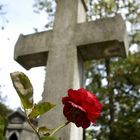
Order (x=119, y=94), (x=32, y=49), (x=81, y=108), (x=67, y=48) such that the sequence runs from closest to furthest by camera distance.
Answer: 1. (x=81, y=108)
2. (x=67, y=48)
3. (x=32, y=49)
4. (x=119, y=94)

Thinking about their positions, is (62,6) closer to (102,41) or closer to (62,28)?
(62,28)

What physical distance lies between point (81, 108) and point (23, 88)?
0.86 feet

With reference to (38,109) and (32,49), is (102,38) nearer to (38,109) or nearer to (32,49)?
(32,49)

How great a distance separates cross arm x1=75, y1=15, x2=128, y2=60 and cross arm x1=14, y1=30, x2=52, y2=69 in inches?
17.1

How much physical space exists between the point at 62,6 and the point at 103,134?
12665mm

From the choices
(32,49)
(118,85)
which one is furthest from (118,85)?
(32,49)

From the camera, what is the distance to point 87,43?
362 centimetres

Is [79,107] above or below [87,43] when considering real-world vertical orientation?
below

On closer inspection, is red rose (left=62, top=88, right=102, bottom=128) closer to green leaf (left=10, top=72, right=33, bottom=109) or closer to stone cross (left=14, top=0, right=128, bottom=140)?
green leaf (left=10, top=72, right=33, bottom=109)

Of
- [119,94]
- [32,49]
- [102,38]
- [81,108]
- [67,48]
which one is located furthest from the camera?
[119,94]

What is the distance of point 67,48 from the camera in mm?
3668

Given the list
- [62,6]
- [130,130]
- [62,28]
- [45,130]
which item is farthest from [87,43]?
[130,130]

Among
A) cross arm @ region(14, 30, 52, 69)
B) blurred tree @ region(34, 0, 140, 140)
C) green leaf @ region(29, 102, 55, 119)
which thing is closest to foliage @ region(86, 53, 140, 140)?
blurred tree @ region(34, 0, 140, 140)

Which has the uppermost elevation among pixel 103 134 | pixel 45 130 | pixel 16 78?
pixel 16 78
